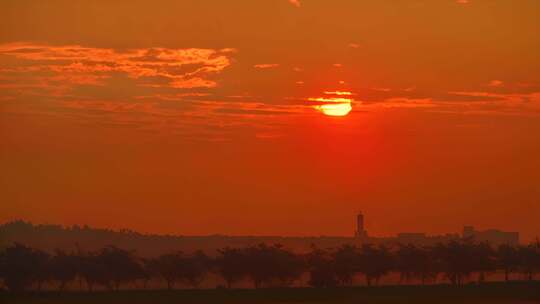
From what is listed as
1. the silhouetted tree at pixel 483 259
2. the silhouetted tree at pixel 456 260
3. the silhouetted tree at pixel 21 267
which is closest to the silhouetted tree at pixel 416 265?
the silhouetted tree at pixel 456 260

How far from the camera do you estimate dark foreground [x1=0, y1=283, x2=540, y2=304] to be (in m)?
79.0

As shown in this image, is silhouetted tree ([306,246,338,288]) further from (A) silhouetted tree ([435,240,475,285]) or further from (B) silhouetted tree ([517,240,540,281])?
(B) silhouetted tree ([517,240,540,281])

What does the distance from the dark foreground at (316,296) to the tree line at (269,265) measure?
12.2 m

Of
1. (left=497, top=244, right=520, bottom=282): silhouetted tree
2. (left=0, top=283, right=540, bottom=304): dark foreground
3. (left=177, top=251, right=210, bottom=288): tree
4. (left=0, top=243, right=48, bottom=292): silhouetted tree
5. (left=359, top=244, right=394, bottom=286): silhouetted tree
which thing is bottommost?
(left=0, top=283, right=540, bottom=304): dark foreground

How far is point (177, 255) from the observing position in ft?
373

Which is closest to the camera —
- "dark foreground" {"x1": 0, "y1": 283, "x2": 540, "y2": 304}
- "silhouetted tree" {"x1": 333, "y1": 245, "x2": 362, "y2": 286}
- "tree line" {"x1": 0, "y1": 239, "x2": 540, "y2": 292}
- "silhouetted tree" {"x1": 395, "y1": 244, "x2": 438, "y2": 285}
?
"dark foreground" {"x1": 0, "y1": 283, "x2": 540, "y2": 304}

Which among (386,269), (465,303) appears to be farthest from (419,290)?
(386,269)

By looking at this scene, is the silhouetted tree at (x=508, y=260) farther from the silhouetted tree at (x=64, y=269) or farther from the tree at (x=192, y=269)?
the silhouetted tree at (x=64, y=269)

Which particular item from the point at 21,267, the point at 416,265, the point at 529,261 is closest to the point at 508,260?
the point at 529,261

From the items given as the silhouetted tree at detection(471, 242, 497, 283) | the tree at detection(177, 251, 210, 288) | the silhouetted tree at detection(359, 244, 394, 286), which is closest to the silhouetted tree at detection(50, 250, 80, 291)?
the tree at detection(177, 251, 210, 288)

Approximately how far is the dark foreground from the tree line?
12.2 metres

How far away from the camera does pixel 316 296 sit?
84.6m

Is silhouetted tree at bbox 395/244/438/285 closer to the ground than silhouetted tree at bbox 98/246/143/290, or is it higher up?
higher up

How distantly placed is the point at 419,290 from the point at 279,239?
77.4 metres
